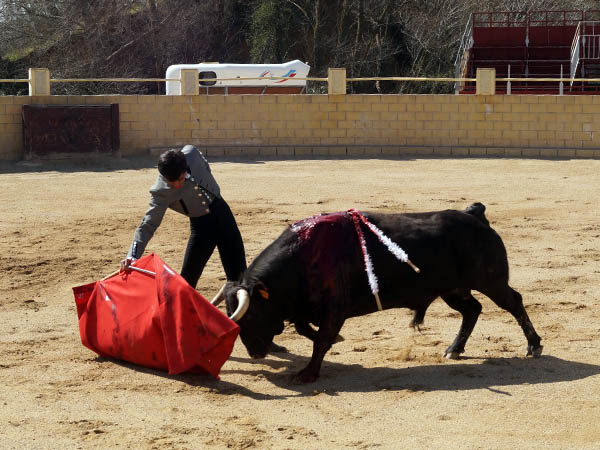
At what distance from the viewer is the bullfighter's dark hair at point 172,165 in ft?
18.5

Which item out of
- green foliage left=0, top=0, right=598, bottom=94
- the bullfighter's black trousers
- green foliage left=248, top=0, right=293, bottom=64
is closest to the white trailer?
green foliage left=0, top=0, right=598, bottom=94

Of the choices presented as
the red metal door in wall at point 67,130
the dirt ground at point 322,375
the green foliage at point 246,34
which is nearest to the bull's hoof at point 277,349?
the dirt ground at point 322,375

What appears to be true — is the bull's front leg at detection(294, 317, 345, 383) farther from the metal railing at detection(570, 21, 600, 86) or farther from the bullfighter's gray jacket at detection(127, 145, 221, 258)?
the metal railing at detection(570, 21, 600, 86)

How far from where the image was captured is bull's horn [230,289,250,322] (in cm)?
538

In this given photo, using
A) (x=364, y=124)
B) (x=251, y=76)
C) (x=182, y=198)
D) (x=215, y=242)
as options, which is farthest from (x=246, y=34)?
(x=182, y=198)

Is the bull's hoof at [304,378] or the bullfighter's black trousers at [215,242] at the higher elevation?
the bullfighter's black trousers at [215,242]

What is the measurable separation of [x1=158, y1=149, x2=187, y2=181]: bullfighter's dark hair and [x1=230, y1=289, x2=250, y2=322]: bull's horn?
0.81 metres

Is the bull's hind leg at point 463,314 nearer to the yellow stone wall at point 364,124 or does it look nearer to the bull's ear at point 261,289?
the bull's ear at point 261,289

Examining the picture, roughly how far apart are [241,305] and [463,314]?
4.97ft

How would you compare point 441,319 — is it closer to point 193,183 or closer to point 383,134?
point 193,183

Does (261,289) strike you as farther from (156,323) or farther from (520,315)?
(520,315)

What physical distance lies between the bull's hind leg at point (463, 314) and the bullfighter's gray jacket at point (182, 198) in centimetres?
164

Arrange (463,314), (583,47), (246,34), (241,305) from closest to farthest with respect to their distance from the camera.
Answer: (241,305), (463,314), (583,47), (246,34)

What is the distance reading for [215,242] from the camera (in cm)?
624
